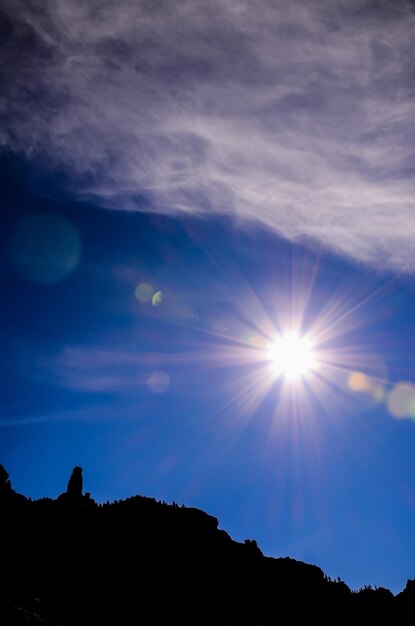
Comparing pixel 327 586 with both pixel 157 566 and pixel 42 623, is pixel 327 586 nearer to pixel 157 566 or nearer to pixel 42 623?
pixel 157 566

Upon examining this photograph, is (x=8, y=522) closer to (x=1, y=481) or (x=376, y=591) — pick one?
(x=1, y=481)

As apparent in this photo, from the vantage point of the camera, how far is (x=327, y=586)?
8612cm

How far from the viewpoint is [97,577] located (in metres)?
54.0

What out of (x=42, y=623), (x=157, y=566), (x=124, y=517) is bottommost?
(x=42, y=623)

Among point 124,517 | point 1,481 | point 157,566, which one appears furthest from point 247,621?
point 1,481

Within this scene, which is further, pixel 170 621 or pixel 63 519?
pixel 63 519

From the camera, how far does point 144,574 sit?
5984 cm

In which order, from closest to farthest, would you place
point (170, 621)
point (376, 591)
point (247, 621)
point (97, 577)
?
point (170, 621) < point (97, 577) < point (247, 621) < point (376, 591)

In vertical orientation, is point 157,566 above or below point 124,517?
below

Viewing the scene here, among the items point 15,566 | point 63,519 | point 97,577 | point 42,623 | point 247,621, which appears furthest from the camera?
point 63,519

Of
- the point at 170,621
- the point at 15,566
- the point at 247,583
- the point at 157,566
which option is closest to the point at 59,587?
the point at 15,566

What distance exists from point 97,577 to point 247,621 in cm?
2190

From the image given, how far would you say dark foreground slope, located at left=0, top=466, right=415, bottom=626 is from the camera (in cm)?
4453

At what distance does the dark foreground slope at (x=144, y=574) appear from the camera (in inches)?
1753
